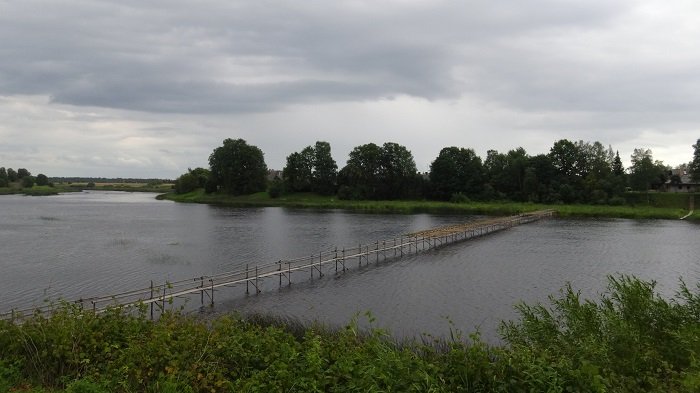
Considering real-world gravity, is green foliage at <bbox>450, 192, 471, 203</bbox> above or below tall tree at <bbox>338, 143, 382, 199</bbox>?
below

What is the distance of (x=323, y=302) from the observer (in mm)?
30172

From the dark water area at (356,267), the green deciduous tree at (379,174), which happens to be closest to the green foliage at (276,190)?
the green deciduous tree at (379,174)

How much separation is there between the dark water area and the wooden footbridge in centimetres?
98

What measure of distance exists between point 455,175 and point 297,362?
116821 mm

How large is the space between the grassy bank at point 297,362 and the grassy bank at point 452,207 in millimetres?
91393

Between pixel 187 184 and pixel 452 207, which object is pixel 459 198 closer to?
pixel 452 207

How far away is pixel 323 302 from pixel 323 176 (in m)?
103

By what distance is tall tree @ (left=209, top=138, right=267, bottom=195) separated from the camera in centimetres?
14050

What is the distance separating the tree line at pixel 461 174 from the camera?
118m

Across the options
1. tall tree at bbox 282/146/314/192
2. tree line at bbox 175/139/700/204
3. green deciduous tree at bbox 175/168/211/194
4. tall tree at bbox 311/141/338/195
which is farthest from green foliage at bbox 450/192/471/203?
green deciduous tree at bbox 175/168/211/194

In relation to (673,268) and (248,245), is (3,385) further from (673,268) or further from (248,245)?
(673,268)

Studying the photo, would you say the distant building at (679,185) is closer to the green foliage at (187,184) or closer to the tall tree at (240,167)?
the tall tree at (240,167)

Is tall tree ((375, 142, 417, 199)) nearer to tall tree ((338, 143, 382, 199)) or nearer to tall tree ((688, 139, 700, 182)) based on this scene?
tall tree ((338, 143, 382, 199))

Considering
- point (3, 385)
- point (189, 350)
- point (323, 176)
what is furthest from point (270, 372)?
point (323, 176)
